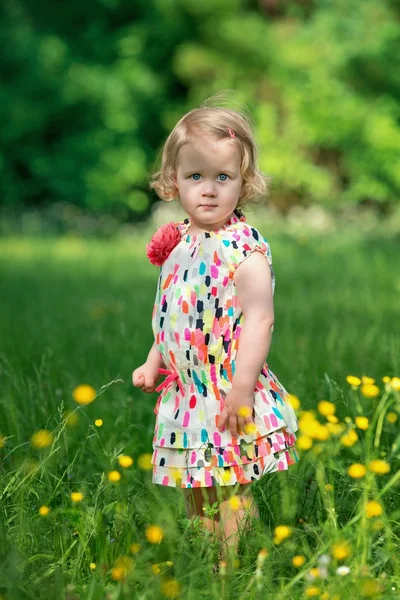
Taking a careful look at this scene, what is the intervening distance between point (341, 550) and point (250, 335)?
0.67 m

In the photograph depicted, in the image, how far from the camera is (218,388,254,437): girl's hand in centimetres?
212

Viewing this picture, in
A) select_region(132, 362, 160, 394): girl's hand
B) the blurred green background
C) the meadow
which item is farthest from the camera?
the blurred green background

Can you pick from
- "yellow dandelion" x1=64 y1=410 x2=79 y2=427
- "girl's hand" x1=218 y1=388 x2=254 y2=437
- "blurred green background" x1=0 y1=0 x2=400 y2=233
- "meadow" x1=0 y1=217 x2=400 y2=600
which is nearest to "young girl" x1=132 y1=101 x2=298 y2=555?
"girl's hand" x1=218 y1=388 x2=254 y2=437

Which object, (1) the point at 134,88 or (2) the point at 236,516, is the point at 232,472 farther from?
(1) the point at 134,88

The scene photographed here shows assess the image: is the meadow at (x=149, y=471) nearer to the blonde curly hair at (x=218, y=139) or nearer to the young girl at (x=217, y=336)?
the young girl at (x=217, y=336)

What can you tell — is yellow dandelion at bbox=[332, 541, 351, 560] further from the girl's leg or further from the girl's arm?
the girl's arm

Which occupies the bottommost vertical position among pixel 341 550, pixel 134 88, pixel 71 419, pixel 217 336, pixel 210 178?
pixel 341 550

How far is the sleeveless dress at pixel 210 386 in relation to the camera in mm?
2164

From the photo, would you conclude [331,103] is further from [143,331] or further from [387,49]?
[143,331]

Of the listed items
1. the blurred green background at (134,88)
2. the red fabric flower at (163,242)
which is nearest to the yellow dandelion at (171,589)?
the red fabric flower at (163,242)

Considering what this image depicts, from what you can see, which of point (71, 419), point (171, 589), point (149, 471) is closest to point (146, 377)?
point (71, 419)

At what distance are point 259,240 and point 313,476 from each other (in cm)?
76

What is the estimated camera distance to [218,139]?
2.25 meters

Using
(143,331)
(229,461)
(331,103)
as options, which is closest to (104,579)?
(229,461)
